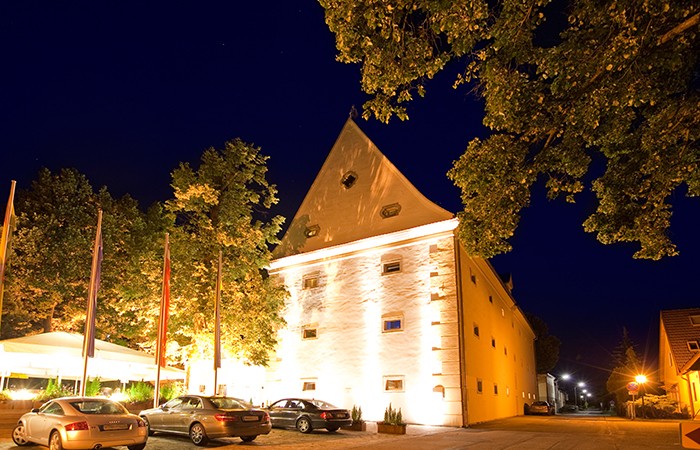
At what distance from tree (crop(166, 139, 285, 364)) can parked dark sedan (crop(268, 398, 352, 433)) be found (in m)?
4.50

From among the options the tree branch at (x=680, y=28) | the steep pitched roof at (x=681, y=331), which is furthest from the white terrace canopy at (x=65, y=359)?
the steep pitched roof at (x=681, y=331)

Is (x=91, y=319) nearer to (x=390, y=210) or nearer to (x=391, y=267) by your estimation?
(x=391, y=267)

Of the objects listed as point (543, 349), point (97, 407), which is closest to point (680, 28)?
point (97, 407)

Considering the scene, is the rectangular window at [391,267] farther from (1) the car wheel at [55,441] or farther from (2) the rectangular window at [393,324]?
(1) the car wheel at [55,441]

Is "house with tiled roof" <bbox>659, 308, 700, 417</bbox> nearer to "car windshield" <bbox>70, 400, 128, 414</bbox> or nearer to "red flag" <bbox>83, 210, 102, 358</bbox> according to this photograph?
"car windshield" <bbox>70, 400, 128, 414</bbox>

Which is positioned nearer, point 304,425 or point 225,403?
point 225,403

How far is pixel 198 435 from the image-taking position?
546 inches

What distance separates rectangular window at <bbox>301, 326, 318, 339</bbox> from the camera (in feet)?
85.6

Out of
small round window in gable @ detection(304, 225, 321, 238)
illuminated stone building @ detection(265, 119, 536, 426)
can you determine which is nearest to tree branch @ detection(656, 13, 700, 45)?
illuminated stone building @ detection(265, 119, 536, 426)

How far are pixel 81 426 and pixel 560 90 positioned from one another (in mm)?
11744

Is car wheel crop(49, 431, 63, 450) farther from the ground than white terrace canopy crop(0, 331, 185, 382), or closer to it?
closer to it

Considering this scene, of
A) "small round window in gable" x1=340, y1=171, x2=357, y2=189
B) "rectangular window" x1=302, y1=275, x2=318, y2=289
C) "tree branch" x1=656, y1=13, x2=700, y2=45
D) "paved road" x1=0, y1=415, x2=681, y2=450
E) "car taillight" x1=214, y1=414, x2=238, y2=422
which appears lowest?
"paved road" x1=0, y1=415, x2=681, y2=450

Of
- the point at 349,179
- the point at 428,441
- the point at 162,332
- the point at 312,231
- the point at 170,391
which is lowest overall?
the point at 428,441

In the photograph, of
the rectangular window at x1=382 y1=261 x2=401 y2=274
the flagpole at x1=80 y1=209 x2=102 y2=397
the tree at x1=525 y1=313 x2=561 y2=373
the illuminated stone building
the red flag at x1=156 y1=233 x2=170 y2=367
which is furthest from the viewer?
the tree at x1=525 y1=313 x2=561 y2=373
